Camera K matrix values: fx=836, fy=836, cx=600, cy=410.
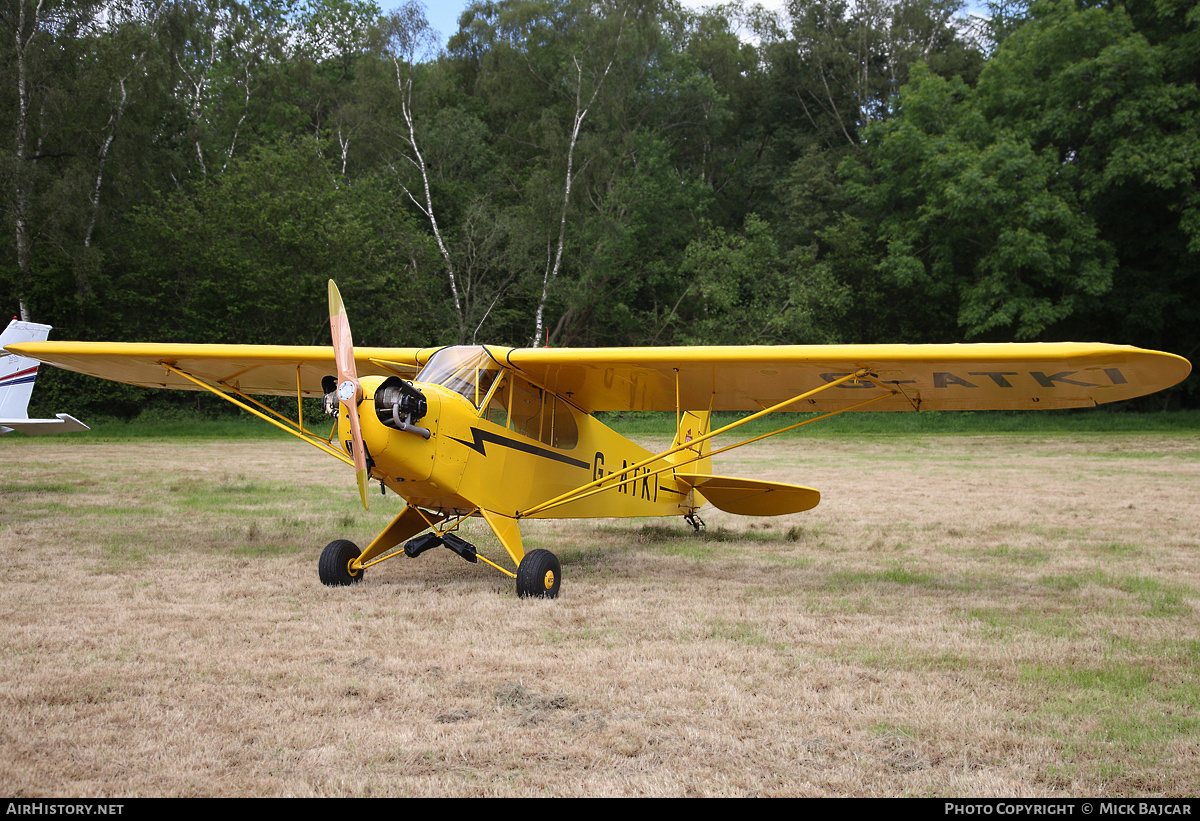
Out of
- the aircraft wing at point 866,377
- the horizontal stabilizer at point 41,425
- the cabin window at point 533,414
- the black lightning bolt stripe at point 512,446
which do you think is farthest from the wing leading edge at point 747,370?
the horizontal stabilizer at point 41,425

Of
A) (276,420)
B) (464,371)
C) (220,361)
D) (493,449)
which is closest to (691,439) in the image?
(493,449)

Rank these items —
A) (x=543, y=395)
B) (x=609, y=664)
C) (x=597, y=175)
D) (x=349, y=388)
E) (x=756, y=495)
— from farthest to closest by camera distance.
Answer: (x=597, y=175), (x=756, y=495), (x=543, y=395), (x=349, y=388), (x=609, y=664)

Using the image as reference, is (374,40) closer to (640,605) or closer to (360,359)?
(360,359)

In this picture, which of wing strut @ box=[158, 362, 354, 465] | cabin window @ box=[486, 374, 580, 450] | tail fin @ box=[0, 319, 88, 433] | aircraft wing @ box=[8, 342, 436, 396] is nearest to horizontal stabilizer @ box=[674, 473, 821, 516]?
cabin window @ box=[486, 374, 580, 450]

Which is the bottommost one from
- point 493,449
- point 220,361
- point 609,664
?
point 609,664

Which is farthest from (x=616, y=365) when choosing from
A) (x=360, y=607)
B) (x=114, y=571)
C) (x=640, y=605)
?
(x=114, y=571)

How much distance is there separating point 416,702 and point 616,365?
394 centimetres

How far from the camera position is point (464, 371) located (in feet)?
23.1

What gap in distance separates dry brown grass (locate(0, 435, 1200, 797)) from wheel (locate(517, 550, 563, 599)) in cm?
23

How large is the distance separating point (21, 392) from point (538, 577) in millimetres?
9957

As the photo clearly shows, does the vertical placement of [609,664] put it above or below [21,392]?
below

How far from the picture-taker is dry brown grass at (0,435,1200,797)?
10.9ft

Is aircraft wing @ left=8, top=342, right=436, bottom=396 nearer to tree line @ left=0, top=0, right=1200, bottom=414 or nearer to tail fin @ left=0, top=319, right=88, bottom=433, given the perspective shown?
tail fin @ left=0, top=319, right=88, bottom=433

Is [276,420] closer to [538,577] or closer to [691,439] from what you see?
[538,577]
